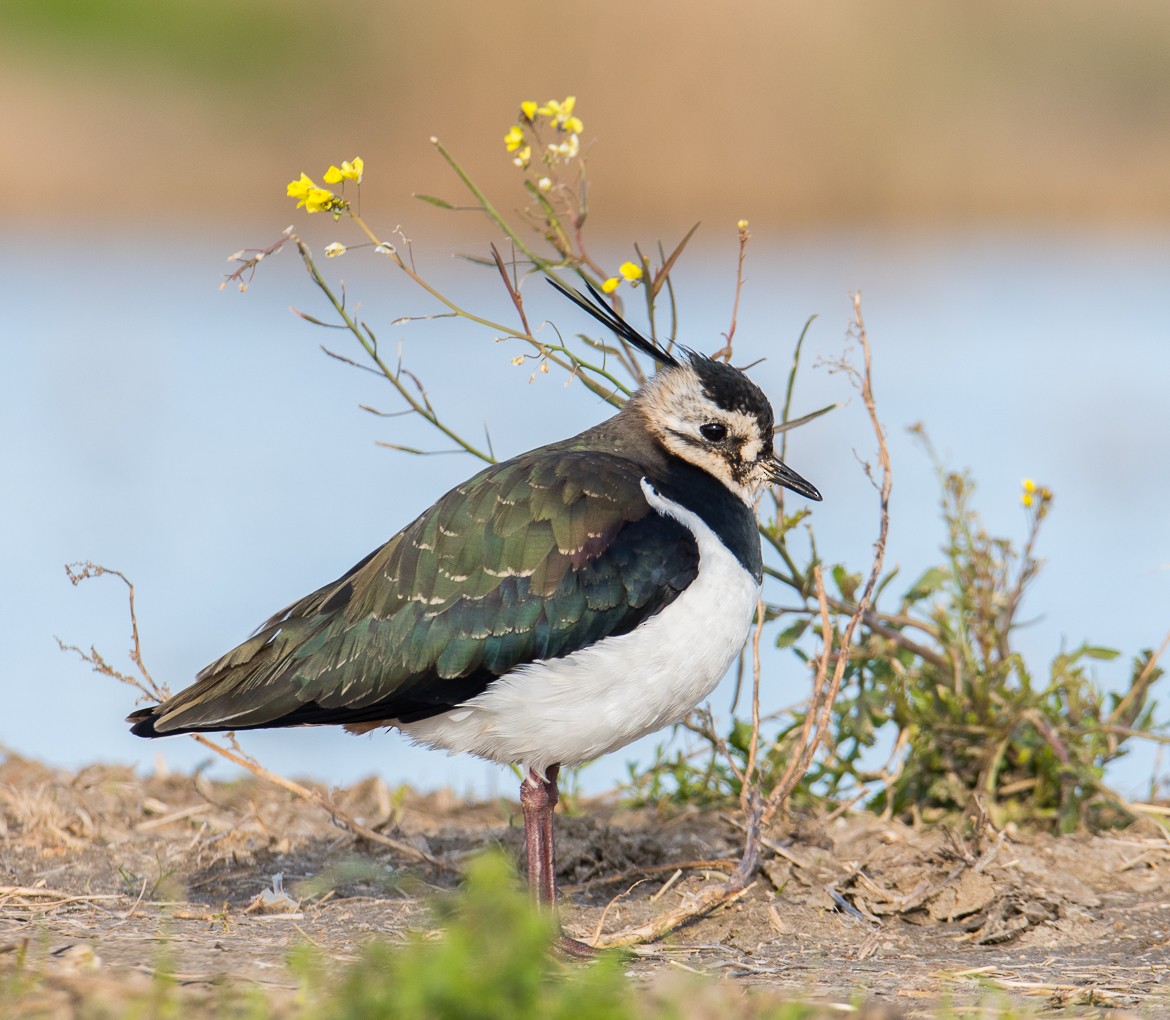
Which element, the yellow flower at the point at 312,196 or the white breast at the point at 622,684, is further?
the yellow flower at the point at 312,196

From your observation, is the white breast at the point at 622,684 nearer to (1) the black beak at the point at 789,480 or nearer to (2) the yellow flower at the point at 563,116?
(1) the black beak at the point at 789,480

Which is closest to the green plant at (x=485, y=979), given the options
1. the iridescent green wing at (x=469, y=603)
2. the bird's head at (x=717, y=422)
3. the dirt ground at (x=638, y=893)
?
the dirt ground at (x=638, y=893)

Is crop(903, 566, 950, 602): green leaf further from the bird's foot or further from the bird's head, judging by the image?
the bird's foot

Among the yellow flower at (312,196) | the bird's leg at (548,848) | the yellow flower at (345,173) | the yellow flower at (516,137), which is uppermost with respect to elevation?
the yellow flower at (516,137)

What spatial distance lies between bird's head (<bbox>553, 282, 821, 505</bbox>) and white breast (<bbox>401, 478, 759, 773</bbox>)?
0.55 m

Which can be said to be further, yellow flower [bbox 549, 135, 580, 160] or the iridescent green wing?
yellow flower [bbox 549, 135, 580, 160]

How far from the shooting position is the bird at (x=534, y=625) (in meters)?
4.55

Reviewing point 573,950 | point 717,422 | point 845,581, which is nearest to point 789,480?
point 717,422

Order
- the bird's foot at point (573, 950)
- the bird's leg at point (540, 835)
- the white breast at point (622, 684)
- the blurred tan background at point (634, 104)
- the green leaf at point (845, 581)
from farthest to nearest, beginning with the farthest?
the blurred tan background at point (634, 104), the green leaf at point (845, 581), the bird's leg at point (540, 835), the white breast at point (622, 684), the bird's foot at point (573, 950)

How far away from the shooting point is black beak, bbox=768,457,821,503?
17.0ft

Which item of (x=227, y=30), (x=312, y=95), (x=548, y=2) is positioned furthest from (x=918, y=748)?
(x=227, y=30)

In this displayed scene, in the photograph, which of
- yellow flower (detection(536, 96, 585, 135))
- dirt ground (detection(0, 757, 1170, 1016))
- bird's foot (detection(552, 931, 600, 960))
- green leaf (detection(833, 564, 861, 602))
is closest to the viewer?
dirt ground (detection(0, 757, 1170, 1016))

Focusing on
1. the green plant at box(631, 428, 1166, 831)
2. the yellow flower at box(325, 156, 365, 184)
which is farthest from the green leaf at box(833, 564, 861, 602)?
the yellow flower at box(325, 156, 365, 184)

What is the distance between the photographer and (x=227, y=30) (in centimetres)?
1994
